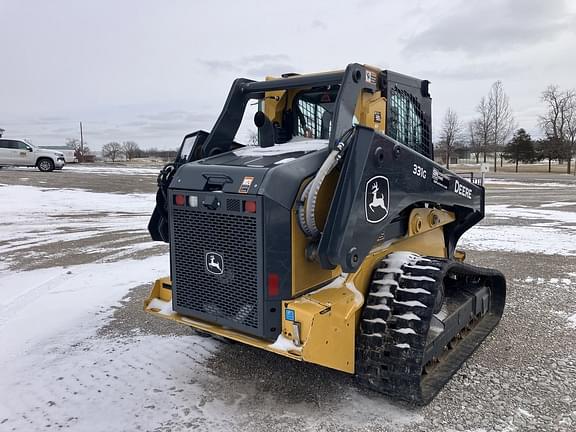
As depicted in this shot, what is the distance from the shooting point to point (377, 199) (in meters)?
3.38

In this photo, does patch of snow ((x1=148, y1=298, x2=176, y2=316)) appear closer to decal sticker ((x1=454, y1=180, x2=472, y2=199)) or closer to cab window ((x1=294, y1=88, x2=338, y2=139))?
cab window ((x1=294, y1=88, x2=338, y2=139))

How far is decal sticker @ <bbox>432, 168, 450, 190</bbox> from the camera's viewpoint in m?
4.08

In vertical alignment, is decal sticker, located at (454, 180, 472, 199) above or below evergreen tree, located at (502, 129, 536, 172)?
below

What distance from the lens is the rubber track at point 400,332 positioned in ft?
10.9

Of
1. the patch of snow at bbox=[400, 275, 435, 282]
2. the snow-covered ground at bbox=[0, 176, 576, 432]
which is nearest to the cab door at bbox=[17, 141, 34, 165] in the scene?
the snow-covered ground at bbox=[0, 176, 576, 432]

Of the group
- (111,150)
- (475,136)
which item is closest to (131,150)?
(111,150)

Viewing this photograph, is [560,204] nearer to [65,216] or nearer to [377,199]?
[65,216]

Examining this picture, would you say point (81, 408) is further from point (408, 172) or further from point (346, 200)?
point (408, 172)

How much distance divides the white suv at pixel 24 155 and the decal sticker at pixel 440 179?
991 inches

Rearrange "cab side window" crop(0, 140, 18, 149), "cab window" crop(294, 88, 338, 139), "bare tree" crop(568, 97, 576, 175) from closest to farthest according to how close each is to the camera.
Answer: "cab window" crop(294, 88, 338, 139) → "cab side window" crop(0, 140, 18, 149) → "bare tree" crop(568, 97, 576, 175)

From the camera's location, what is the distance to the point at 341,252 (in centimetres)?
314

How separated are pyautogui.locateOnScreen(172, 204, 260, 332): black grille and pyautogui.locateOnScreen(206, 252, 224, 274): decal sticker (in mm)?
22

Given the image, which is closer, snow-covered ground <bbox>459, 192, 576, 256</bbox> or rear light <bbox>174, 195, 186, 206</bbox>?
rear light <bbox>174, 195, 186, 206</bbox>

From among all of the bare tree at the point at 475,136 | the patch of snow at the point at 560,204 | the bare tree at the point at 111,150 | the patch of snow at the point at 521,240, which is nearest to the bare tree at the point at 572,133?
the bare tree at the point at 475,136
